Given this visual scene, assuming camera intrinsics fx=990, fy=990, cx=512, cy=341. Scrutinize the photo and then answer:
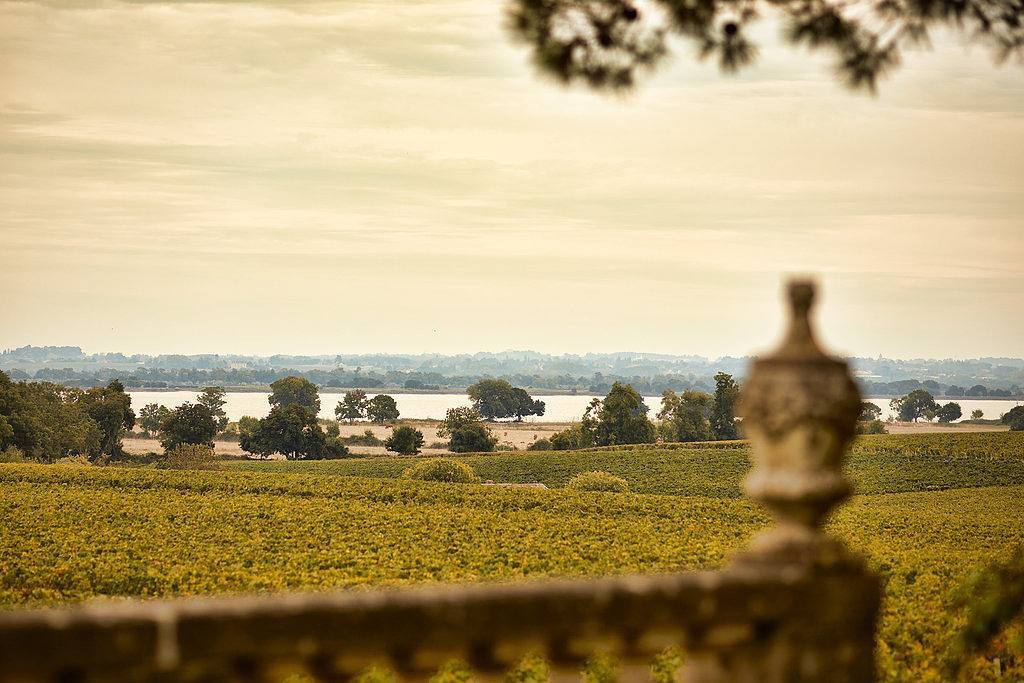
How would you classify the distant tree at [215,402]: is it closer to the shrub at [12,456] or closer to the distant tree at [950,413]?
the shrub at [12,456]

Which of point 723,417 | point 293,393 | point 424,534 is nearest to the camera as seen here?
point 424,534

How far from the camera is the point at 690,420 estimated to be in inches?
3853

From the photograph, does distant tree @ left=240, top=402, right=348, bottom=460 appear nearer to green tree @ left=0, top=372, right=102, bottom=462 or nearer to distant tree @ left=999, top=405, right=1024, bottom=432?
green tree @ left=0, top=372, right=102, bottom=462

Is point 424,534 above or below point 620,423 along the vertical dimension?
below

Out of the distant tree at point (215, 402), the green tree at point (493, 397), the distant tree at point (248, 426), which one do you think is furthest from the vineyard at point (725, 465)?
the green tree at point (493, 397)

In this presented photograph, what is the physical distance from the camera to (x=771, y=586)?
368cm

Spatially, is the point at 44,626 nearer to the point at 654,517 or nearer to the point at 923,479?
the point at 654,517

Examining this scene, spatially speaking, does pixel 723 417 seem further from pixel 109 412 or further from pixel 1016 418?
pixel 109 412

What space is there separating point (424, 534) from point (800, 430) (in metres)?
29.0

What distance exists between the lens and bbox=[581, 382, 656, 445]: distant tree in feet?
306

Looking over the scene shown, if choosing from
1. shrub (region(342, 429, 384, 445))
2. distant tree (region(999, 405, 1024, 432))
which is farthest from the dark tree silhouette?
distant tree (region(999, 405, 1024, 432))

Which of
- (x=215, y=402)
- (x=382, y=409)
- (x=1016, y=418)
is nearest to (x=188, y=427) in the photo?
(x=215, y=402)

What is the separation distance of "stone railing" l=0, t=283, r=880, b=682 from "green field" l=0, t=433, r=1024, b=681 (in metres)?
7.78

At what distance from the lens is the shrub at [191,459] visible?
73750 millimetres
